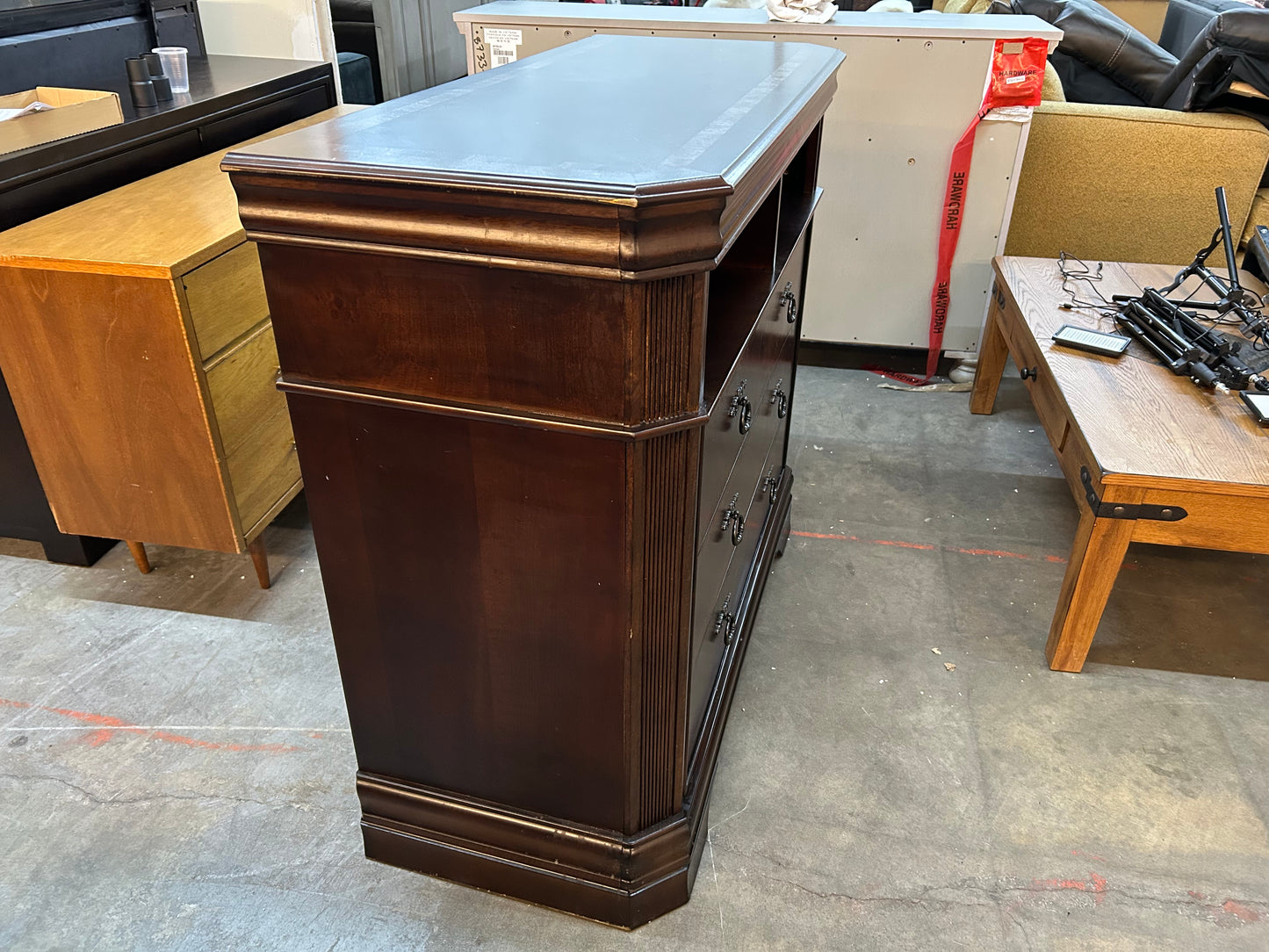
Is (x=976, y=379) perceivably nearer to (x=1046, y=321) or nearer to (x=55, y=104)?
→ (x=1046, y=321)

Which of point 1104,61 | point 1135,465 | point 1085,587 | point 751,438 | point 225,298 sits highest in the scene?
point 1104,61

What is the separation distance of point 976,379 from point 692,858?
213 cm

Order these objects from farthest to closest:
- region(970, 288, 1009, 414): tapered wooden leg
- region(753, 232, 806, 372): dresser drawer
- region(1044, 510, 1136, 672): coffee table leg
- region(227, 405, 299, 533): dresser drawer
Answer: region(970, 288, 1009, 414): tapered wooden leg, region(227, 405, 299, 533): dresser drawer, region(1044, 510, 1136, 672): coffee table leg, region(753, 232, 806, 372): dresser drawer

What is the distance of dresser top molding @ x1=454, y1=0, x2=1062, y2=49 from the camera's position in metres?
2.80

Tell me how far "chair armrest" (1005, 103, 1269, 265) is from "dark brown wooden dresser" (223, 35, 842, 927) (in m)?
1.86

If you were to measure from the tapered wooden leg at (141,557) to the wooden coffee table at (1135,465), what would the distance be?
2.19 metres

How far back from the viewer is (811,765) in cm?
182

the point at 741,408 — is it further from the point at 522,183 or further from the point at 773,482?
the point at 773,482

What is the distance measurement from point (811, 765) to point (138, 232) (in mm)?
1786

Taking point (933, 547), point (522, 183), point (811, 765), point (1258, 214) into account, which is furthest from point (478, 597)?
point (1258, 214)

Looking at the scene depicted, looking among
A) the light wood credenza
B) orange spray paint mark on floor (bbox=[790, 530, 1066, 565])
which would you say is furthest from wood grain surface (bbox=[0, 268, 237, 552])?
orange spray paint mark on floor (bbox=[790, 530, 1066, 565])

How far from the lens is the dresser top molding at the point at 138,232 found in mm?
1793

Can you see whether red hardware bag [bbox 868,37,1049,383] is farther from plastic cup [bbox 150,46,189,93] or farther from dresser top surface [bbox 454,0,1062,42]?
plastic cup [bbox 150,46,189,93]

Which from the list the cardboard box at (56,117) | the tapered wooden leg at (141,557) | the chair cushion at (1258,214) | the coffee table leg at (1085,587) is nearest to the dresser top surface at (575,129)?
the coffee table leg at (1085,587)
